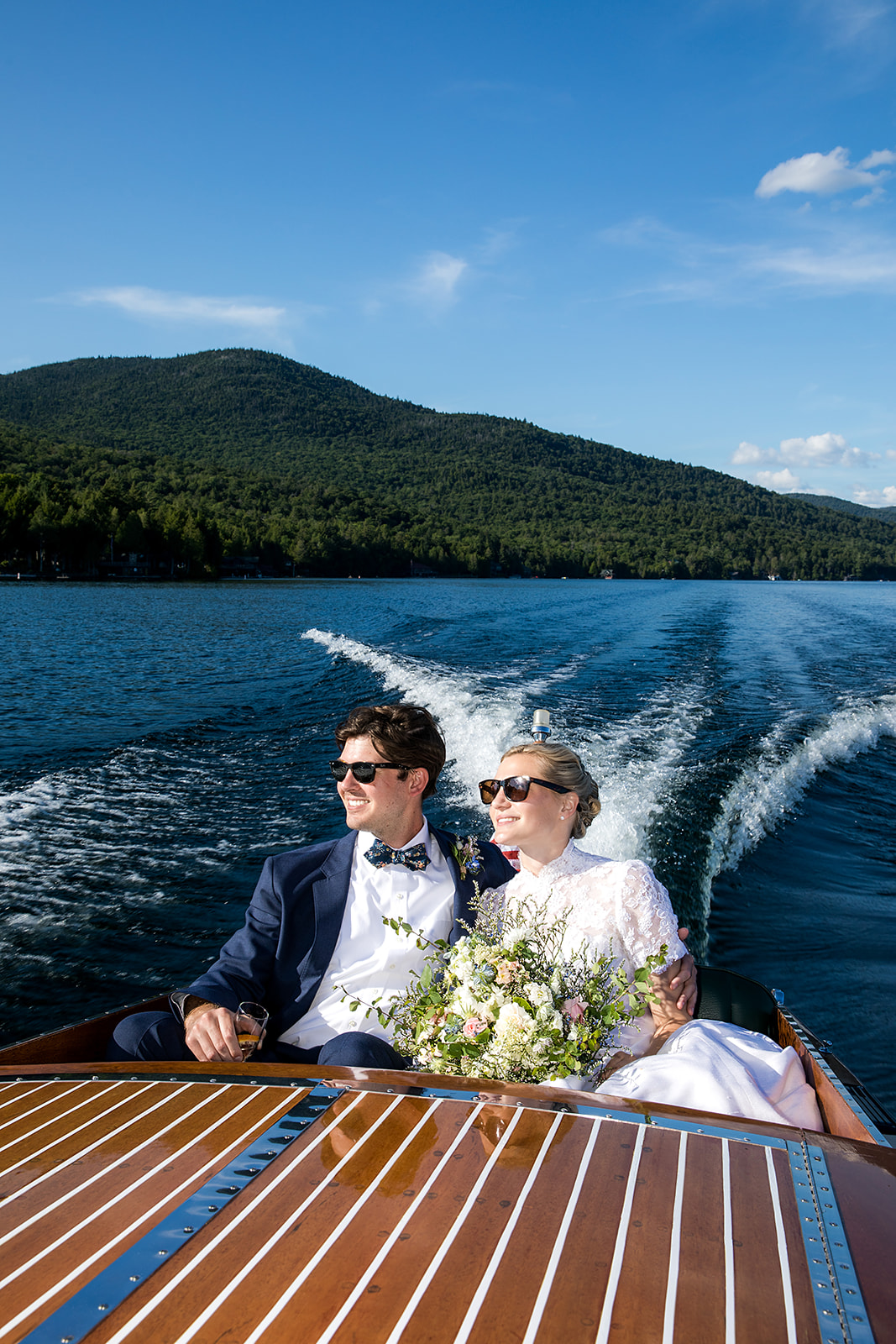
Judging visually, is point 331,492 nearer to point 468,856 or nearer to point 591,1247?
point 468,856

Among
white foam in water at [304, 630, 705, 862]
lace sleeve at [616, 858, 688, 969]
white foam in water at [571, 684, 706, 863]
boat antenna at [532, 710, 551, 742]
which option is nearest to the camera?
lace sleeve at [616, 858, 688, 969]

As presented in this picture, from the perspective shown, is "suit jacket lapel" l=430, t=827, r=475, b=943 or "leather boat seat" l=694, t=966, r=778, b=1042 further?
"leather boat seat" l=694, t=966, r=778, b=1042

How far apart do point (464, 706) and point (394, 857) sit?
34.4ft

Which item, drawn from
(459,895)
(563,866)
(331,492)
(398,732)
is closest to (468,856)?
(459,895)

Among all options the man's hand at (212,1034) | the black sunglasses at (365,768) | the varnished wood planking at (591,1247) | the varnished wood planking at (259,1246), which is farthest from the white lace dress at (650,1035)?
the man's hand at (212,1034)

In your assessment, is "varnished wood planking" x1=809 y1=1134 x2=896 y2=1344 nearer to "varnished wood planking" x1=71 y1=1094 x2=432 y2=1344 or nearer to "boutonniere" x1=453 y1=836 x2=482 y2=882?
"varnished wood planking" x1=71 y1=1094 x2=432 y2=1344

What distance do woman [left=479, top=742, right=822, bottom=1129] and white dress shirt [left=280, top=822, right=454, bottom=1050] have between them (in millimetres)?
281

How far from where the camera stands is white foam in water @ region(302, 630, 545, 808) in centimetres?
1034

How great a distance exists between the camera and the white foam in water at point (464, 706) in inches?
407

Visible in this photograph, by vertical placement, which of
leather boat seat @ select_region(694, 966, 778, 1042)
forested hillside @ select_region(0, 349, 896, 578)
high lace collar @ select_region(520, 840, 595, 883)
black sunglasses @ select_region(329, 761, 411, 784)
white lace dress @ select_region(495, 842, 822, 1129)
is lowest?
leather boat seat @ select_region(694, 966, 778, 1042)

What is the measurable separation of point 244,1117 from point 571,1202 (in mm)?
837

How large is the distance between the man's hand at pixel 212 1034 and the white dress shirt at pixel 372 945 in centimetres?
33

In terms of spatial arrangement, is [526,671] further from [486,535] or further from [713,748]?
[486,535]

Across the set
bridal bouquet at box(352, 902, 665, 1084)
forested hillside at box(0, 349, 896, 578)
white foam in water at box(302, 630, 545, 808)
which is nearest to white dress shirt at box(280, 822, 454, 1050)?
bridal bouquet at box(352, 902, 665, 1084)
